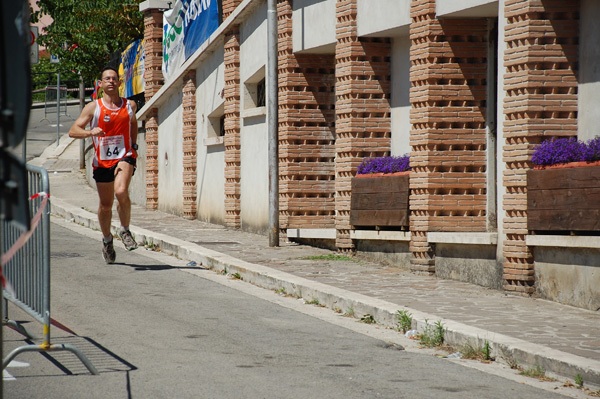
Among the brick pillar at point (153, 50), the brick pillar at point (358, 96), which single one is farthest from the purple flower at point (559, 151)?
the brick pillar at point (153, 50)

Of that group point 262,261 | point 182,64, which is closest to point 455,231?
point 262,261

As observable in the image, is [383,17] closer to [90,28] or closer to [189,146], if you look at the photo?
[189,146]

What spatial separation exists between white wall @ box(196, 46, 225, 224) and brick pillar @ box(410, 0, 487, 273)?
24.0 feet

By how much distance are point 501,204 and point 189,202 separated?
34.7 feet

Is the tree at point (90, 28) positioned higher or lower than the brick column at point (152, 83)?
higher

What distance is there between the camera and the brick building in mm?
9500

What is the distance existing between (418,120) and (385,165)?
121cm

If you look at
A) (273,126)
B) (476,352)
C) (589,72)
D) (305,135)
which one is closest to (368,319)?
(476,352)

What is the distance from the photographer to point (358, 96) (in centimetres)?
1293

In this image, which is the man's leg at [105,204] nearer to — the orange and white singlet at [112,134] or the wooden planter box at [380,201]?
the orange and white singlet at [112,134]

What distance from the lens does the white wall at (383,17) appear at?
38.8 feet

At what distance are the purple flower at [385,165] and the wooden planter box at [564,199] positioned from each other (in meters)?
2.90

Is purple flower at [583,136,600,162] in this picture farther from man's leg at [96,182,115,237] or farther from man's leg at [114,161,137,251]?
man's leg at [96,182,115,237]

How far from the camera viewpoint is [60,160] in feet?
98.7
